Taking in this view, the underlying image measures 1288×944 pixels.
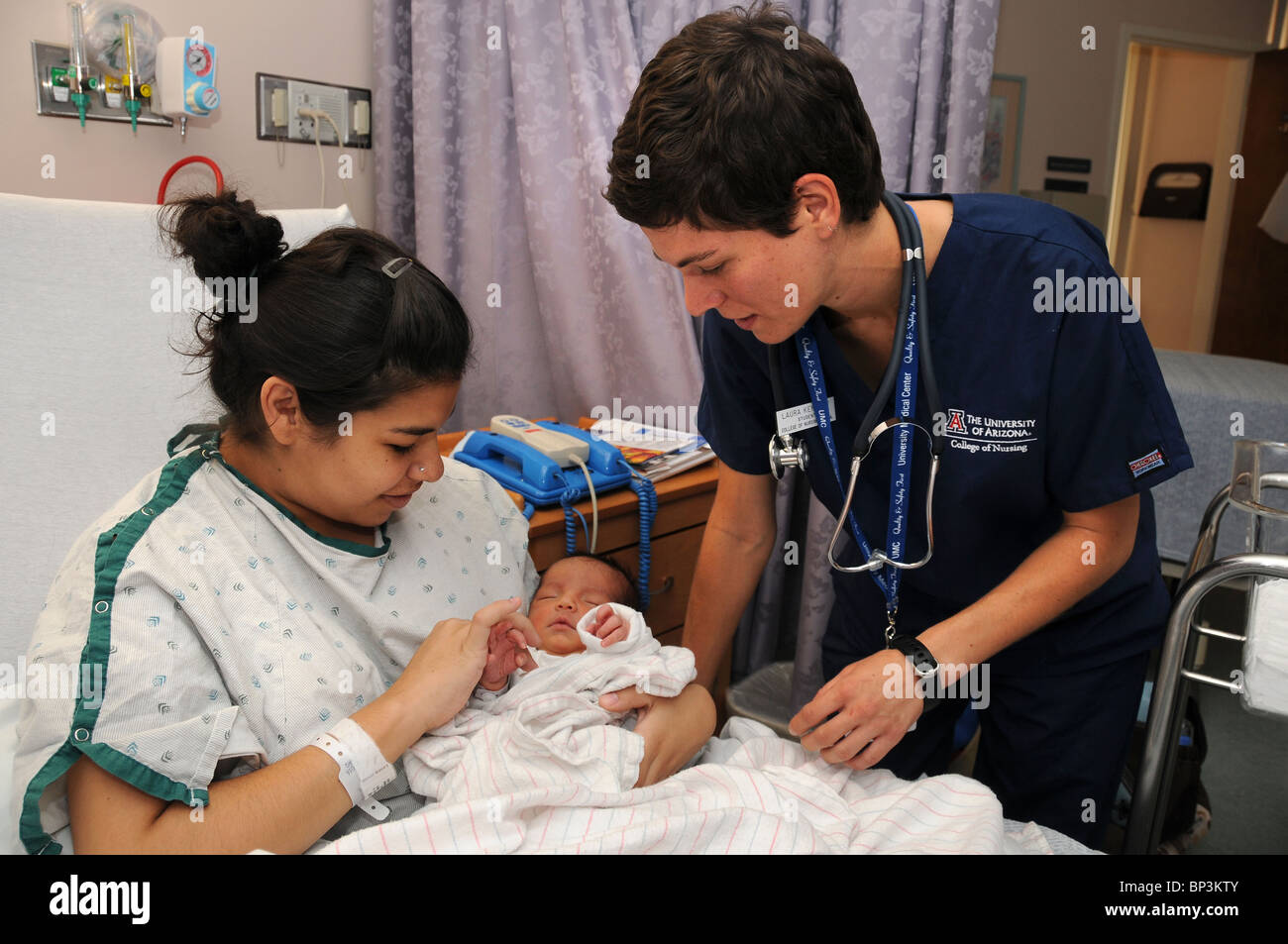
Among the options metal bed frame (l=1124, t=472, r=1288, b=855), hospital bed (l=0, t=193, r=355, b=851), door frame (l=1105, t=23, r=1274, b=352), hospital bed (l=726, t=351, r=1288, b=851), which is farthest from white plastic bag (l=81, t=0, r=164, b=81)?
door frame (l=1105, t=23, r=1274, b=352)

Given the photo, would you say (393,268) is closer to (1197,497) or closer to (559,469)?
(559,469)

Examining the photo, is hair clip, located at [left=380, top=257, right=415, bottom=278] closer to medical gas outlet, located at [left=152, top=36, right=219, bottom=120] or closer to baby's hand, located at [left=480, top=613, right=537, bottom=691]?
baby's hand, located at [left=480, top=613, right=537, bottom=691]

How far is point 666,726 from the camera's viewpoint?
1.22 m

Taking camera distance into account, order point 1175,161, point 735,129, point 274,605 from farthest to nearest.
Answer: point 1175,161
point 274,605
point 735,129

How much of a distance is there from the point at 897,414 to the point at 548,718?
59 centimetres

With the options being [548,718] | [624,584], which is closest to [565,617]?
[624,584]

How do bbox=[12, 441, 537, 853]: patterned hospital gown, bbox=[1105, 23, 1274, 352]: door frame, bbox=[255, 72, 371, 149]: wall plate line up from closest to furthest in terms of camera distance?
1. bbox=[12, 441, 537, 853]: patterned hospital gown
2. bbox=[255, 72, 371, 149]: wall plate
3. bbox=[1105, 23, 1274, 352]: door frame

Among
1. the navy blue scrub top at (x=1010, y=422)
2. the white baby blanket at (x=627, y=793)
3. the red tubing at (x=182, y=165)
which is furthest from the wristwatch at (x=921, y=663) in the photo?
the red tubing at (x=182, y=165)

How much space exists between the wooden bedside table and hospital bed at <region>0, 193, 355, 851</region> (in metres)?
0.62

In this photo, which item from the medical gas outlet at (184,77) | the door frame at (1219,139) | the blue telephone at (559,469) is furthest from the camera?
the door frame at (1219,139)

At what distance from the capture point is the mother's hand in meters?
1.19

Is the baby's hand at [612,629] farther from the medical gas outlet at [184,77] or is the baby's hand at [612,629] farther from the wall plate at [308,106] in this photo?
the wall plate at [308,106]

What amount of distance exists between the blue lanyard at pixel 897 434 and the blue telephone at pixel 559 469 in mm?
553

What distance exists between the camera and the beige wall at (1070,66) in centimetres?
479
